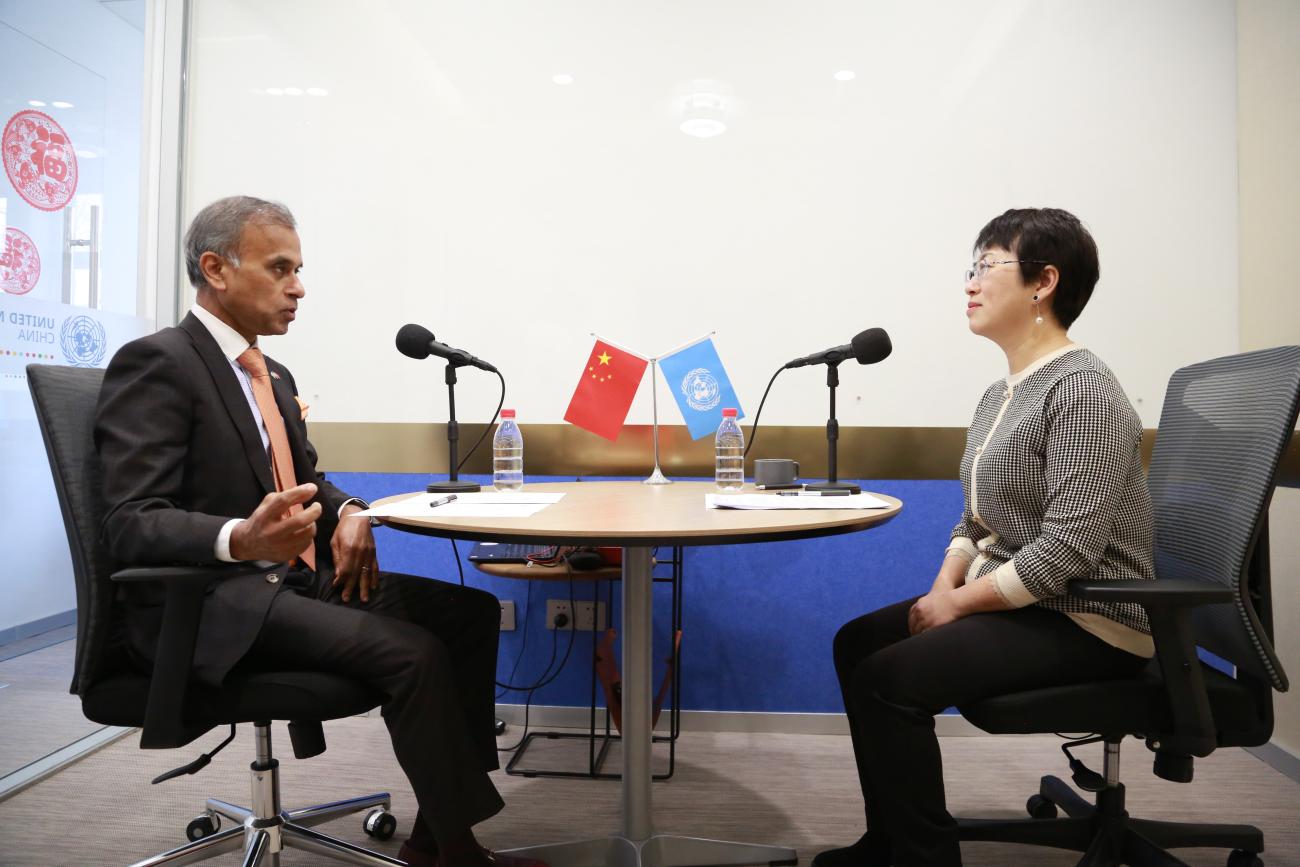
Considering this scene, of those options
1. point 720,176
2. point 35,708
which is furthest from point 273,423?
point 720,176

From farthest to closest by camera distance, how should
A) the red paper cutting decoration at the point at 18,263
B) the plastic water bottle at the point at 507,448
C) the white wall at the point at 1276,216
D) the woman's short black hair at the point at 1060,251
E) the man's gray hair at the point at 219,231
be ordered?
the plastic water bottle at the point at 507,448 → the white wall at the point at 1276,216 → the red paper cutting decoration at the point at 18,263 → the man's gray hair at the point at 219,231 → the woman's short black hair at the point at 1060,251

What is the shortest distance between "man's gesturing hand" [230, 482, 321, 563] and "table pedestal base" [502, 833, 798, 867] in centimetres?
98

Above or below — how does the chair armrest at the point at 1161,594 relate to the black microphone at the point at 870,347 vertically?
below

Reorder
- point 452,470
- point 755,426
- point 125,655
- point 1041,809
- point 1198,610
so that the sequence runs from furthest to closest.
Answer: point 755,426 → point 452,470 → point 1041,809 → point 1198,610 → point 125,655

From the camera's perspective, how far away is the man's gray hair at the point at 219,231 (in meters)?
1.80

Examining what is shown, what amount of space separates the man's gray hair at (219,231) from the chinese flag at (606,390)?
3.69ft

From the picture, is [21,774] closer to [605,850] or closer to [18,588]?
[18,588]

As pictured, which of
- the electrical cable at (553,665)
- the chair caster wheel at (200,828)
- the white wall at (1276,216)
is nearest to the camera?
the chair caster wheel at (200,828)

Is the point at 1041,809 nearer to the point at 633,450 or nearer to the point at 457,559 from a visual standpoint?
the point at 633,450

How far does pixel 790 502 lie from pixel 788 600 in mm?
1169

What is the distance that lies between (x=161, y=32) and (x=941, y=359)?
3.22m

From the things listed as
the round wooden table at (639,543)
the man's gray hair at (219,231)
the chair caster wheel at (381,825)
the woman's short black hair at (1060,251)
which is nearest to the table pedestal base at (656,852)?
the round wooden table at (639,543)

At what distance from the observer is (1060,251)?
1695mm

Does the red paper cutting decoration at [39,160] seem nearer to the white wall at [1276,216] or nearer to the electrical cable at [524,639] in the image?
the electrical cable at [524,639]
